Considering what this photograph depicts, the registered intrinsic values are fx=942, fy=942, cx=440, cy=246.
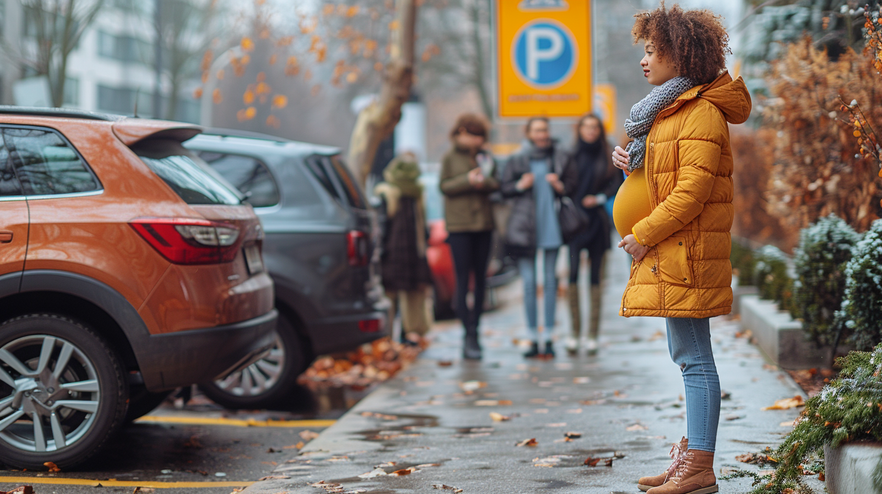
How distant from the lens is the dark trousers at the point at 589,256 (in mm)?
8297

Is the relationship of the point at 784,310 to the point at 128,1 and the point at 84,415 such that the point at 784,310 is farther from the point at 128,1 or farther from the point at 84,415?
the point at 128,1

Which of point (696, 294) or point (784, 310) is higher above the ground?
point (696, 294)

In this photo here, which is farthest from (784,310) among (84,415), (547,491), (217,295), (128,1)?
(128,1)

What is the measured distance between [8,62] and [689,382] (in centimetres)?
972

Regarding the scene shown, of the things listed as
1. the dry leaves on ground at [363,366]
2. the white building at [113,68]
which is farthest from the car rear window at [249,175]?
the white building at [113,68]

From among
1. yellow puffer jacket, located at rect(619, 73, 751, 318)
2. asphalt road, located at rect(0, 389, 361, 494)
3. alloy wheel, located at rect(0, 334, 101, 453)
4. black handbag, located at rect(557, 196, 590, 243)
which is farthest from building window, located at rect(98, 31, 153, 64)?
yellow puffer jacket, located at rect(619, 73, 751, 318)

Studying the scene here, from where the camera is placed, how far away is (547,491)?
4.07m

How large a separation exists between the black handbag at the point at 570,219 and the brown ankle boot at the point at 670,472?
14.1 feet

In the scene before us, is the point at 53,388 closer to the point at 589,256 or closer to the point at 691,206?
the point at 691,206

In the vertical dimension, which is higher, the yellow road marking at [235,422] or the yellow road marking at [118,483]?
the yellow road marking at [118,483]

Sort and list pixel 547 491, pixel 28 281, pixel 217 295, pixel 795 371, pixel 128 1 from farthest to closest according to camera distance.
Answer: pixel 128 1, pixel 795 371, pixel 217 295, pixel 28 281, pixel 547 491

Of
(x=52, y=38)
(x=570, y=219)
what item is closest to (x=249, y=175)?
(x=570, y=219)

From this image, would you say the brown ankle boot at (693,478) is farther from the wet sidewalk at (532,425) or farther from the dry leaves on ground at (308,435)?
the dry leaves on ground at (308,435)

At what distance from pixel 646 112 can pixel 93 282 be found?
278cm
